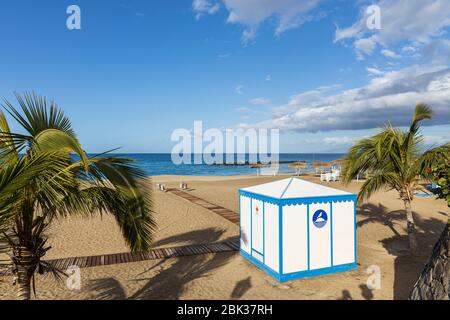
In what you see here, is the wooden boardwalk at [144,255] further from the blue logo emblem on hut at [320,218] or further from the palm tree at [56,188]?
the palm tree at [56,188]

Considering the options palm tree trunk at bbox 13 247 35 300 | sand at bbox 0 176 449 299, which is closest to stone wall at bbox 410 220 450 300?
sand at bbox 0 176 449 299

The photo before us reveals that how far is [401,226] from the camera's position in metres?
12.7

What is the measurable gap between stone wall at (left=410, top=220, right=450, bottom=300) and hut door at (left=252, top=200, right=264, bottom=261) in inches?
150

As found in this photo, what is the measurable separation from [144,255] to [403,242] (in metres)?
9.11

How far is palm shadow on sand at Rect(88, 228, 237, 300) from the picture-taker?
6668mm

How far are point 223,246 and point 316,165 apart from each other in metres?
36.0

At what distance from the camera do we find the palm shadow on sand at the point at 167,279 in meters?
6.67

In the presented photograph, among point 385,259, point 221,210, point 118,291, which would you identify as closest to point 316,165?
point 221,210

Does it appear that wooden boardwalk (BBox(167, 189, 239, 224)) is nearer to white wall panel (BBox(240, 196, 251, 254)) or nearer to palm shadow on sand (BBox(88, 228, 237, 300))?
white wall panel (BBox(240, 196, 251, 254))

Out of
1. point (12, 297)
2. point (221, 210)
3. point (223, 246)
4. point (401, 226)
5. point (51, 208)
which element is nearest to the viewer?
point (51, 208)

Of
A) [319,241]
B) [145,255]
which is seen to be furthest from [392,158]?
[145,255]

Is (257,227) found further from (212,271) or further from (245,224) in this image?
(212,271)

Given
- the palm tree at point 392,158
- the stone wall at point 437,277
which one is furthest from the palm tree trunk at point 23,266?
the palm tree at point 392,158

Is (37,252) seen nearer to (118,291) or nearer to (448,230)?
(118,291)
